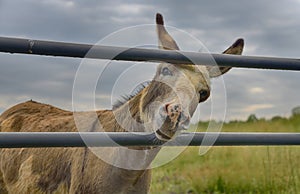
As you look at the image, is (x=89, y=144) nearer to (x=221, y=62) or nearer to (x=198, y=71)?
(x=221, y=62)

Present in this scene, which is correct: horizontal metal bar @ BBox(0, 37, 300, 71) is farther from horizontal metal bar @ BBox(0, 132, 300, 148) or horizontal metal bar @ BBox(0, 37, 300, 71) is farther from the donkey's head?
the donkey's head

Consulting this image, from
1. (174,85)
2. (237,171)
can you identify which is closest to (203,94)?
(174,85)

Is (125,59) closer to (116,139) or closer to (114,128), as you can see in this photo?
(116,139)

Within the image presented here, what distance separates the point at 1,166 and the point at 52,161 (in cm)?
83

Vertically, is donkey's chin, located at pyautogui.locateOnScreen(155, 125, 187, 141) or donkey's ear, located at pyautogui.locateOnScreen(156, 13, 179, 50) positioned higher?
donkey's ear, located at pyautogui.locateOnScreen(156, 13, 179, 50)

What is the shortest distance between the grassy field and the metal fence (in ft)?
8.38

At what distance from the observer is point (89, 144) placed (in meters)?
2.23

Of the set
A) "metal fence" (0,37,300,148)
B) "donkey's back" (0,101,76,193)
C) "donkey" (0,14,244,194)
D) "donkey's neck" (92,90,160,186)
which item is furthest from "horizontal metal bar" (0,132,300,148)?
"donkey's back" (0,101,76,193)

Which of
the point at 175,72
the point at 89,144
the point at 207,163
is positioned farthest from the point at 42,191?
the point at 207,163

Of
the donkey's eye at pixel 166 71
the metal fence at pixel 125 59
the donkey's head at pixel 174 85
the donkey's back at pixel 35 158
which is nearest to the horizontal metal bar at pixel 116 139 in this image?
the metal fence at pixel 125 59

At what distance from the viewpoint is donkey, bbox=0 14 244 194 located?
10.1 ft

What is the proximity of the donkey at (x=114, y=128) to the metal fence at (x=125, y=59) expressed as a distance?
37cm

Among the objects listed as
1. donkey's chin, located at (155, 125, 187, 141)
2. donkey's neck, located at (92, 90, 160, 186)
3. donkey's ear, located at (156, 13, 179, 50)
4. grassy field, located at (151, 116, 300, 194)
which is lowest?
grassy field, located at (151, 116, 300, 194)

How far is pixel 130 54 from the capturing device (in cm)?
220
